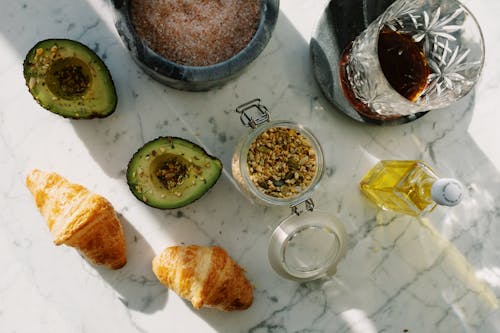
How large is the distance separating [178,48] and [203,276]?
1.44ft

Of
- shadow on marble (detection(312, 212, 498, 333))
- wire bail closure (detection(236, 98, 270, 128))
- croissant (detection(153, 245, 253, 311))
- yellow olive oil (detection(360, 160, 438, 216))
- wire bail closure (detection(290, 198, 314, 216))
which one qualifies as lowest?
shadow on marble (detection(312, 212, 498, 333))

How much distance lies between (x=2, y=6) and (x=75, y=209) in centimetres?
45

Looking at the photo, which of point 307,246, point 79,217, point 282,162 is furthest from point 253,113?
point 79,217

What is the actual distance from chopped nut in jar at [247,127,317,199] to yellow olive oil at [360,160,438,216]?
145 mm

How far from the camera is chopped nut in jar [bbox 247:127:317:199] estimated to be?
43.9 inches

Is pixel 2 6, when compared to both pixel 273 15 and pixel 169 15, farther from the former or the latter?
pixel 273 15

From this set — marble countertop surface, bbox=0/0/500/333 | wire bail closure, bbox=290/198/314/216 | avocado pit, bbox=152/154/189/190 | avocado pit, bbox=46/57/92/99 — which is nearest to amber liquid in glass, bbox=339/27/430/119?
marble countertop surface, bbox=0/0/500/333

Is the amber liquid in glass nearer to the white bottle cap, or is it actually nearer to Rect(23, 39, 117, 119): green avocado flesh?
the white bottle cap

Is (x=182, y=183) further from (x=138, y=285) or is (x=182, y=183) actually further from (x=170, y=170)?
(x=138, y=285)

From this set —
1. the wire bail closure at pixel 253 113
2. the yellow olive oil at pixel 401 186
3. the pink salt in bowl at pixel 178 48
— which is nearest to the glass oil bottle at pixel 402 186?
the yellow olive oil at pixel 401 186

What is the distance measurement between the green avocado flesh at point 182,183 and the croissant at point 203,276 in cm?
12

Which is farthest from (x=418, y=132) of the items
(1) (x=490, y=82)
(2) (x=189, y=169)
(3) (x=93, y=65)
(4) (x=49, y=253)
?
(4) (x=49, y=253)

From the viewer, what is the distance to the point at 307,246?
119cm

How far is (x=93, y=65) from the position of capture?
1068 mm
